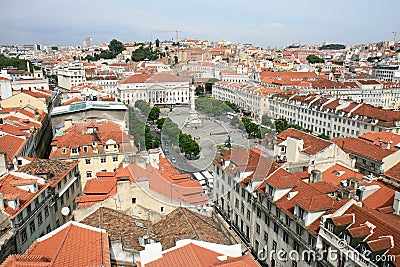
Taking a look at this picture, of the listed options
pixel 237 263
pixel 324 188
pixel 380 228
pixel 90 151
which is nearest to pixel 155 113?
pixel 237 263

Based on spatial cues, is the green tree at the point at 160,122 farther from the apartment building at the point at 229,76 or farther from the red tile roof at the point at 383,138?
the red tile roof at the point at 383,138

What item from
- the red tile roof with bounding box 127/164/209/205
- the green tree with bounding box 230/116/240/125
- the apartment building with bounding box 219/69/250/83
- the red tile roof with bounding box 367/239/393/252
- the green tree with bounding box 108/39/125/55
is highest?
the green tree with bounding box 108/39/125/55

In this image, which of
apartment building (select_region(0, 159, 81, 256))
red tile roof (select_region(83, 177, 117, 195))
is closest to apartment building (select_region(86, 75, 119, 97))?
apartment building (select_region(0, 159, 81, 256))

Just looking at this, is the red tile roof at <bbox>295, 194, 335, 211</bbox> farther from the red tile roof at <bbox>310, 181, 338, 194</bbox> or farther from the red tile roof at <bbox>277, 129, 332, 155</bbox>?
the red tile roof at <bbox>277, 129, 332, 155</bbox>

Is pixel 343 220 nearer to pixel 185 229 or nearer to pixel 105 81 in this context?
pixel 185 229

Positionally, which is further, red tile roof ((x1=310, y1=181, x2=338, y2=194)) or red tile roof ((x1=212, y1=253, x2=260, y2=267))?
red tile roof ((x1=310, y1=181, x2=338, y2=194))

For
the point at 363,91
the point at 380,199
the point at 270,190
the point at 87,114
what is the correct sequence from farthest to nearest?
the point at 363,91 < the point at 87,114 < the point at 270,190 < the point at 380,199

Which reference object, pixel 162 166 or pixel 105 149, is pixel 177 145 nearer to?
pixel 162 166
